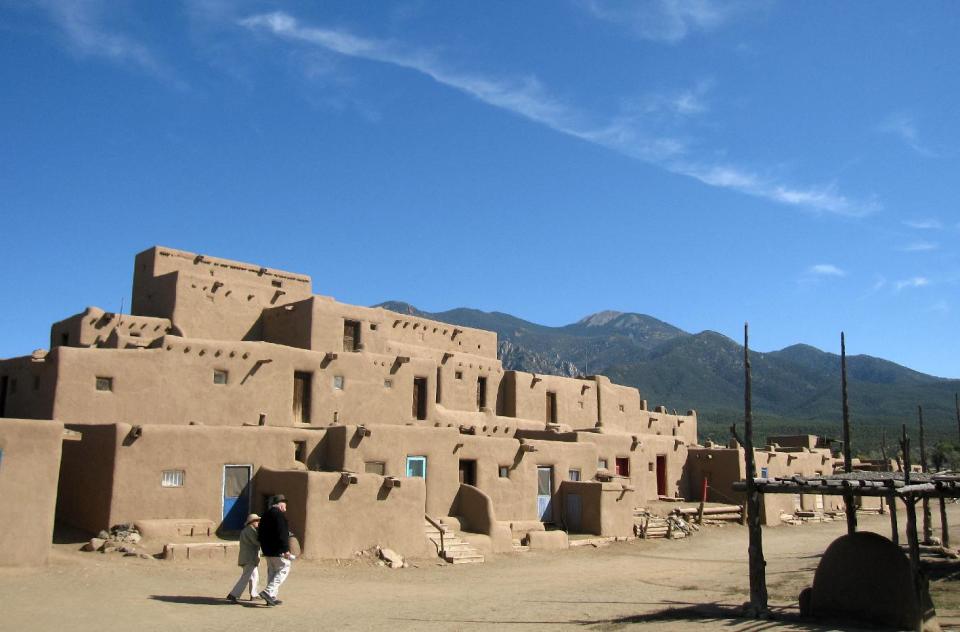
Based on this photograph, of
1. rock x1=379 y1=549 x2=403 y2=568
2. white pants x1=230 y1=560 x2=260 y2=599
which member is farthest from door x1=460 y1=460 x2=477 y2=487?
white pants x1=230 y1=560 x2=260 y2=599

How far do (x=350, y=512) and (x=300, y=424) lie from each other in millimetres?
5838

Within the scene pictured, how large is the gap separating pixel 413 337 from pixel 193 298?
360 inches

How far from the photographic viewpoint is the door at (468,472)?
25172 millimetres

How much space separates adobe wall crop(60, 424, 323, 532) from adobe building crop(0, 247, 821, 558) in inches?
1.7

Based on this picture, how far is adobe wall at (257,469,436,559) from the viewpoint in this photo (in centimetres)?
1908

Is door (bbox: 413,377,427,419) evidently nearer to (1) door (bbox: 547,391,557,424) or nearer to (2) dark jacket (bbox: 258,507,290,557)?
(1) door (bbox: 547,391,557,424)

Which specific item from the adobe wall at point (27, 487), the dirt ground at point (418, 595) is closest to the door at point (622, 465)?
the dirt ground at point (418, 595)

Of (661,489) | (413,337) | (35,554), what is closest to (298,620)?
(35,554)

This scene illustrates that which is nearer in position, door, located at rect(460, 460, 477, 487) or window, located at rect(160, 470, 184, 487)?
window, located at rect(160, 470, 184, 487)

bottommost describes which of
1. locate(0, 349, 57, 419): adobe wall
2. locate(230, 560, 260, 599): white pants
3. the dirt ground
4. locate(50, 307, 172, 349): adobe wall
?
the dirt ground

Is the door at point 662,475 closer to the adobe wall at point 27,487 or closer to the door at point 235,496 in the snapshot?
the door at point 235,496

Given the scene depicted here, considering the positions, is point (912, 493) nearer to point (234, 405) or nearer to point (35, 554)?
point (35, 554)

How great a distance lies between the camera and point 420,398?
2934cm

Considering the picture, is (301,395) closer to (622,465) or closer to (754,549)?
(622,465)
